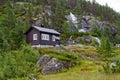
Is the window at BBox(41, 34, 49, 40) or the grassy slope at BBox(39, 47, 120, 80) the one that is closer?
the grassy slope at BBox(39, 47, 120, 80)

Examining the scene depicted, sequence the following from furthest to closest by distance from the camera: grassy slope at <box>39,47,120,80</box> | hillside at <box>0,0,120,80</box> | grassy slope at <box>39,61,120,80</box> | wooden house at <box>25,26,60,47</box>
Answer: wooden house at <box>25,26,60,47</box> → hillside at <box>0,0,120,80</box> → grassy slope at <box>39,47,120,80</box> → grassy slope at <box>39,61,120,80</box>

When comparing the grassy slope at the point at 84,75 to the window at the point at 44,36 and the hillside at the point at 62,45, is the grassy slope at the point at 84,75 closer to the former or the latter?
the hillside at the point at 62,45

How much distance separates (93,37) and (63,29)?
14.1 m

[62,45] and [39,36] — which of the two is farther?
[62,45]

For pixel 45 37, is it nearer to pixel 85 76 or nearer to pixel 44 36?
pixel 44 36

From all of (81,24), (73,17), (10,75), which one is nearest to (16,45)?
(10,75)

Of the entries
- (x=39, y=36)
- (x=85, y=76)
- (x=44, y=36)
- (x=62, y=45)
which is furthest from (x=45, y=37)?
(x=85, y=76)

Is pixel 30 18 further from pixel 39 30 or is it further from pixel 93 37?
pixel 39 30

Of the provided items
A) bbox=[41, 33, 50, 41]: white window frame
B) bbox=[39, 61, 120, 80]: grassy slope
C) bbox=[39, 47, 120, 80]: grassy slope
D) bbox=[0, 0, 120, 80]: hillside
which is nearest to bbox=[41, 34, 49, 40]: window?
bbox=[41, 33, 50, 41]: white window frame

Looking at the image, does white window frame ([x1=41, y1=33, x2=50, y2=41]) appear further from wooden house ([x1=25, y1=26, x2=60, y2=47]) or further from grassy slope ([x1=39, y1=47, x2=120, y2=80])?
grassy slope ([x1=39, y1=47, x2=120, y2=80])

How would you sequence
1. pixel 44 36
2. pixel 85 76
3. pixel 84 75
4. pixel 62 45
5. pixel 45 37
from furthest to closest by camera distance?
pixel 62 45 < pixel 45 37 < pixel 44 36 < pixel 84 75 < pixel 85 76

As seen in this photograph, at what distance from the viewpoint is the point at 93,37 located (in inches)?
4449

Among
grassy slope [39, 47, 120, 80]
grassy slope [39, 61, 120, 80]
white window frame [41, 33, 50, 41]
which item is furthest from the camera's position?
white window frame [41, 33, 50, 41]

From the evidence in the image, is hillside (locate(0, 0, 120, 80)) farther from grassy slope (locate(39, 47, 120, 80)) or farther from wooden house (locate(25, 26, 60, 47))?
wooden house (locate(25, 26, 60, 47))
